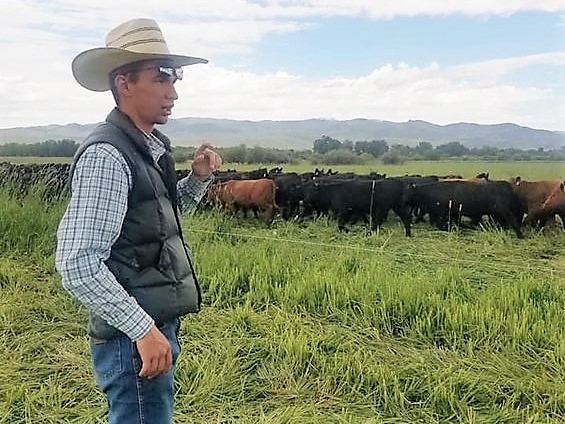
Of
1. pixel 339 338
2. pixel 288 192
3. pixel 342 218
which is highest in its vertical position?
pixel 288 192

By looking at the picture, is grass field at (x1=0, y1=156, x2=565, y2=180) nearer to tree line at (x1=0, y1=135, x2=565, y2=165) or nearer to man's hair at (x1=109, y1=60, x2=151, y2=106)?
tree line at (x1=0, y1=135, x2=565, y2=165)

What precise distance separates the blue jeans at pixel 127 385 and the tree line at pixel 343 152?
3369 millimetres

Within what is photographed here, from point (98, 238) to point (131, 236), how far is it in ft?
0.34

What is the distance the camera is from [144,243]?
65.7 inches

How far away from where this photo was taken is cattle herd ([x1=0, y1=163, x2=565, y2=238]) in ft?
21.0

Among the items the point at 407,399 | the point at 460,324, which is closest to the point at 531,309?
the point at 460,324

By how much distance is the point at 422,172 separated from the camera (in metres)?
6.87

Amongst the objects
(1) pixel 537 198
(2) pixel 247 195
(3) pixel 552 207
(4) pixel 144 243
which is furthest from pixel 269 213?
(4) pixel 144 243

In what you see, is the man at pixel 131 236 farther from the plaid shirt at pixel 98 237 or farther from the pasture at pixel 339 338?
the pasture at pixel 339 338

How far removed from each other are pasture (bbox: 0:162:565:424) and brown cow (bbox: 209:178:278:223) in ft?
8.40

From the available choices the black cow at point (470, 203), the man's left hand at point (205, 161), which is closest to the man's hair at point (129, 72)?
the man's left hand at point (205, 161)

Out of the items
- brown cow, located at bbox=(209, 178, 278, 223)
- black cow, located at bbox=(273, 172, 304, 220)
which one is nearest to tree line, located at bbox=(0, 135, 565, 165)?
brown cow, located at bbox=(209, 178, 278, 223)

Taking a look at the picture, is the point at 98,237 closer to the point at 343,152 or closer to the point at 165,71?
the point at 165,71

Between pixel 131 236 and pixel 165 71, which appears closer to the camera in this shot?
pixel 131 236
